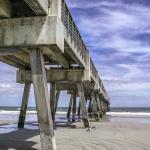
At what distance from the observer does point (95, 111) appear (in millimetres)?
35500

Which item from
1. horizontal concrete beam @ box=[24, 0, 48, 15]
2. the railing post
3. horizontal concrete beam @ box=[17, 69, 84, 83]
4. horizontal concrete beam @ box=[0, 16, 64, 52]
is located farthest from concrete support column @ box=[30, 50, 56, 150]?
horizontal concrete beam @ box=[17, 69, 84, 83]

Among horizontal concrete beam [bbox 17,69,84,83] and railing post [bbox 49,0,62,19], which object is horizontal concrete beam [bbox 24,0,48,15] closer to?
railing post [bbox 49,0,62,19]

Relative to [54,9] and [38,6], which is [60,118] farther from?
[38,6]

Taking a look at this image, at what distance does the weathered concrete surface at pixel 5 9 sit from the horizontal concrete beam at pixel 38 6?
2.63 ft

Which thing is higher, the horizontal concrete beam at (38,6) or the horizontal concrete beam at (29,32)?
the horizontal concrete beam at (38,6)

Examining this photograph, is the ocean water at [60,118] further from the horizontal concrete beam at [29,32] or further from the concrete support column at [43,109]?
the horizontal concrete beam at [29,32]

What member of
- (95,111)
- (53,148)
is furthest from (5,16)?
(95,111)

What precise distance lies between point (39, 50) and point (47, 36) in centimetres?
50

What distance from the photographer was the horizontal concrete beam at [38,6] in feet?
28.8

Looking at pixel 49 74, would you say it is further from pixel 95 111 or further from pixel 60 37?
pixel 95 111

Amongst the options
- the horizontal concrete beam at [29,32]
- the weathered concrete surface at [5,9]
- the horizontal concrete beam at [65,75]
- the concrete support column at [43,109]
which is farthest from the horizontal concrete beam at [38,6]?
the horizontal concrete beam at [65,75]

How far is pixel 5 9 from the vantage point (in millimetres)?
9734

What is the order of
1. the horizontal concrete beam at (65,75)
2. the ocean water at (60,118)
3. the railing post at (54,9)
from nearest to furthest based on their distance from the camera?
the railing post at (54,9) < the horizontal concrete beam at (65,75) < the ocean water at (60,118)

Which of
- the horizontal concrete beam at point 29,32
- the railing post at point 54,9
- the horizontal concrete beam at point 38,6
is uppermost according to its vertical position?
the railing post at point 54,9
